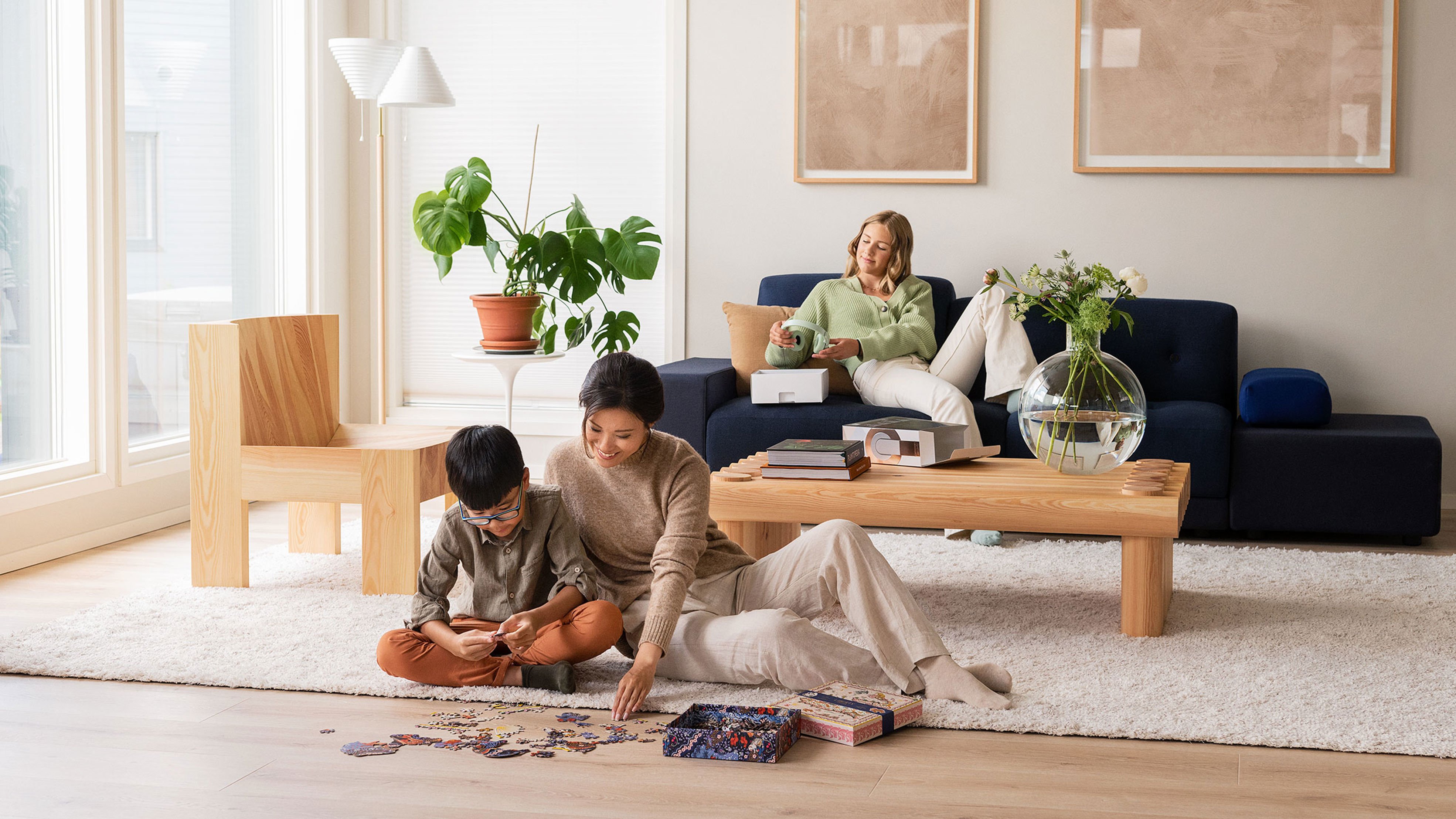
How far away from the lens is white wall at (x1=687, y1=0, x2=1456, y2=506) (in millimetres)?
4746

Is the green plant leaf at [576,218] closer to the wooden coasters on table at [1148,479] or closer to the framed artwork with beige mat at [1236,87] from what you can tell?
the framed artwork with beige mat at [1236,87]

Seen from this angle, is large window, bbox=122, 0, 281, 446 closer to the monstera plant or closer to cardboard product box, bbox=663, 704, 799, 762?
the monstera plant

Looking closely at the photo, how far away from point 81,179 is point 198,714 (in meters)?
2.20

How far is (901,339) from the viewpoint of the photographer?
4.48 m

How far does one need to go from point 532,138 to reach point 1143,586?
11.3 feet

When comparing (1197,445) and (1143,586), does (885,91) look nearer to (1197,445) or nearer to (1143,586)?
(1197,445)

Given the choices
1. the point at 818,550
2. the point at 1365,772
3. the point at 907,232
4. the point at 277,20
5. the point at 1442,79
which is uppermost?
the point at 277,20

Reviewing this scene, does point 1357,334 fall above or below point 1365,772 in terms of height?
above

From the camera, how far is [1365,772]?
215 cm

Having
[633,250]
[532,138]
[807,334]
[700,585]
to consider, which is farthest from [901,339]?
[700,585]

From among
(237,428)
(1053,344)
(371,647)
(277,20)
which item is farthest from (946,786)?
(277,20)

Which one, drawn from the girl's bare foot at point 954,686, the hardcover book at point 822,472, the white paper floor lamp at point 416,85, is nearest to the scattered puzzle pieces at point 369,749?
the girl's bare foot at point 954,686

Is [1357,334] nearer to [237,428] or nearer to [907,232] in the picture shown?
[907,232]

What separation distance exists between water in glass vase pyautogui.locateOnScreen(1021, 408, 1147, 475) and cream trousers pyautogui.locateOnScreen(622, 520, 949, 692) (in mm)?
847
